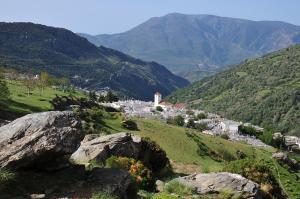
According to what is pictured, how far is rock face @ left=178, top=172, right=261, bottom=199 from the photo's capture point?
24823mm

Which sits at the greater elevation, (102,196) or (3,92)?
(102,196)

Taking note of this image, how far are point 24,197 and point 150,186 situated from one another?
9116 millimetres

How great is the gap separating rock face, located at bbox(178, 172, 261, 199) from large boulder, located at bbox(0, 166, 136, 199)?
508cm

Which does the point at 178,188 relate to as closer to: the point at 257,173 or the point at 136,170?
the point at 136,170

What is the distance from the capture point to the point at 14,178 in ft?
60.7

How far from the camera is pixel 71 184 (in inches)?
780

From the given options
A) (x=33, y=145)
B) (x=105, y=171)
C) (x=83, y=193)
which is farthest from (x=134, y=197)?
(x=33, y=145)

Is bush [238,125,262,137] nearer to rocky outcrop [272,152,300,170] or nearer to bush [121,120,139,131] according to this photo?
rocky outcrop [272,152,300,170]

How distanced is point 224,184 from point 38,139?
1067 centimetres

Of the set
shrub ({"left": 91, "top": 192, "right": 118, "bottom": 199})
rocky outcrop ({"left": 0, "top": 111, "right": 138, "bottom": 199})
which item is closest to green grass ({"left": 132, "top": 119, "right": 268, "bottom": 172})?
rocky outcrop ({"left": 0, "top": 111, "right": 138, "bottom": 199})

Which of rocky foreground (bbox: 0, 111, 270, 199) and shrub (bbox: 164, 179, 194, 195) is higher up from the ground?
rocky foreground (bbox: 0, 111, 270, 199)

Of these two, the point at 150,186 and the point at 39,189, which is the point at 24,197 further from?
the point at 150,186

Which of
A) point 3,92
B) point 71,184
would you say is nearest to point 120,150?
point 71,184

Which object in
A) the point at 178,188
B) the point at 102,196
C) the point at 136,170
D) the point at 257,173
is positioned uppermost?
the point at 102,196
